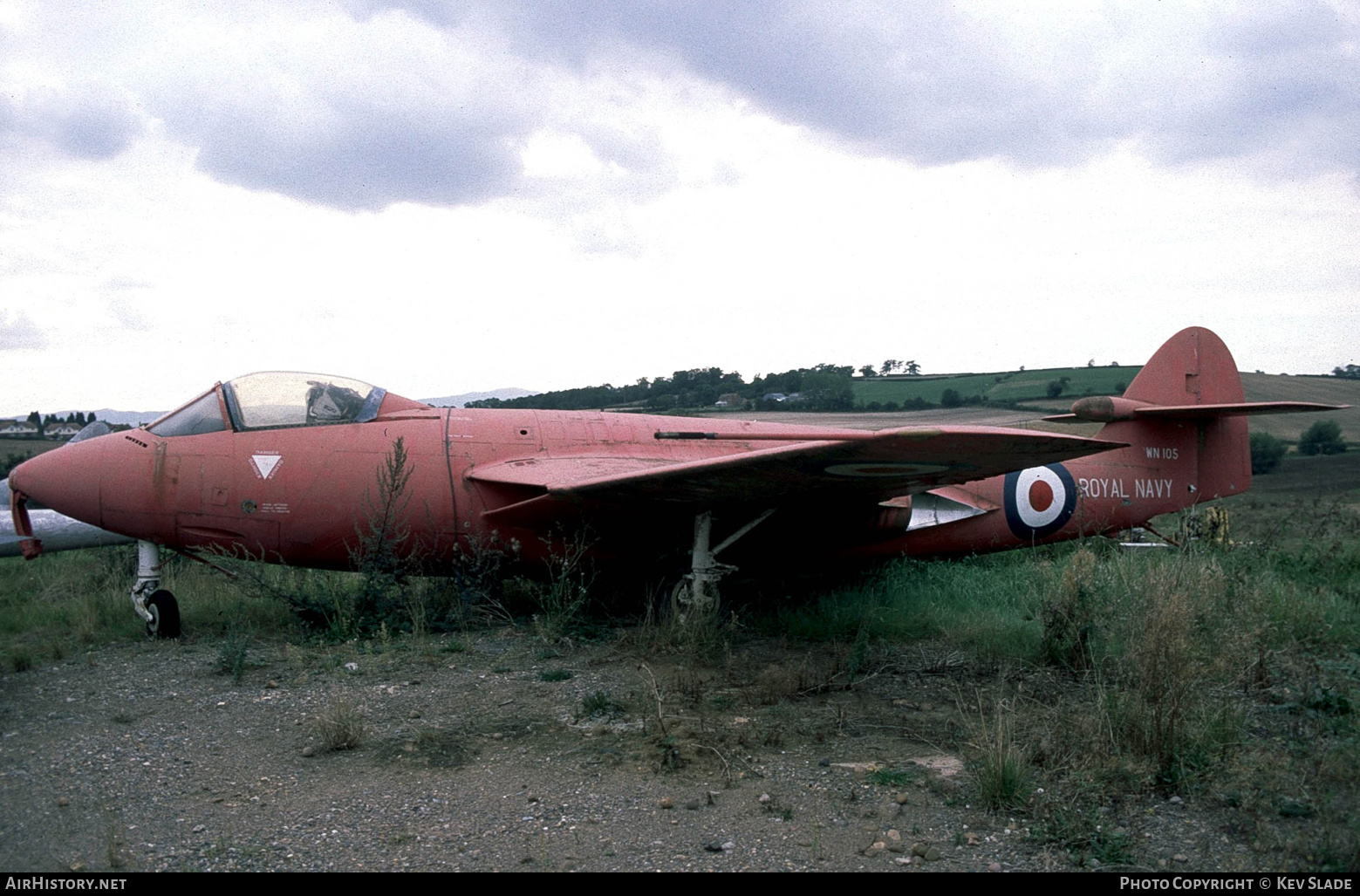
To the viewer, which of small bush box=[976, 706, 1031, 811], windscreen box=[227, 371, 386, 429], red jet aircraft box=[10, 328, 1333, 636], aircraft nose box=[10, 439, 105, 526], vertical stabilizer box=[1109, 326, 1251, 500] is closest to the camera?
small bush box=[976, 706, 1031, 811]

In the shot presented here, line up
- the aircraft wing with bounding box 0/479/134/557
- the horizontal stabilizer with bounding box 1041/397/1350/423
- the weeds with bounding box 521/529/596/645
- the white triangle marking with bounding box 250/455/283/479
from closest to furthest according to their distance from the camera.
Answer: the weeds with bounding box 521/529/596/645
the white triangle marking with bounding box 250/455/283/479
the aircraft wing with bounding box 0/479/134/557
the horizontal stabilizer with bounding box 1041/397/1350/423

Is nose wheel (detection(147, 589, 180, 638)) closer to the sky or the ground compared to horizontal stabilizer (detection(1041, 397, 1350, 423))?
closer to the ground

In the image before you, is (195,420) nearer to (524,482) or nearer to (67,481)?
(67,481)

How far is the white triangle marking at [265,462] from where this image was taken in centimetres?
745

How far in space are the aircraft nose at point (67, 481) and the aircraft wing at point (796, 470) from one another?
3.18 m

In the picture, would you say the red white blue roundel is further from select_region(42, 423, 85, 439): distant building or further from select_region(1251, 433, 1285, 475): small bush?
select_region(42, 423, 85, 439): distant building

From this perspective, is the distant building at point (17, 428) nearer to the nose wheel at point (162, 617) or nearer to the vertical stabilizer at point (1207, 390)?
the nose wheel at point (162, 617)

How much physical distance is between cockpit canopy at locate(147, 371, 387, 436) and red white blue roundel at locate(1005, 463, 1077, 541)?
6970mm

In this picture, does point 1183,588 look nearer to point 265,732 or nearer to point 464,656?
point 464,656

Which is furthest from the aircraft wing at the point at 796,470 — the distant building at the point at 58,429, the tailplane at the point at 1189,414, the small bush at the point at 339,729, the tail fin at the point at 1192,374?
the distant building at the point at 58,429

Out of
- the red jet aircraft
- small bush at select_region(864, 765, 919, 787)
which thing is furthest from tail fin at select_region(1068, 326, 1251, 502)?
small bush at select_region(864, 765, 919, 787)

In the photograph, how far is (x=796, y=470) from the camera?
632cm

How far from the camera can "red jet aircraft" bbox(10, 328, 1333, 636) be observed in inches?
269

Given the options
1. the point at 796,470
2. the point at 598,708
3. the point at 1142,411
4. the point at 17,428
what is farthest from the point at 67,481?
the point at 17,428
